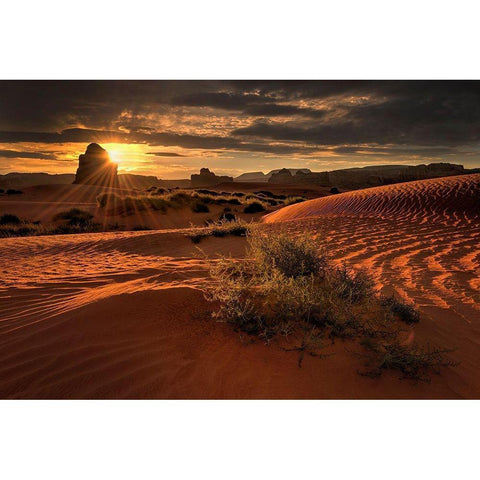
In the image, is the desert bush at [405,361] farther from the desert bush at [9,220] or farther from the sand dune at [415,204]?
the desert bush at [9,220]

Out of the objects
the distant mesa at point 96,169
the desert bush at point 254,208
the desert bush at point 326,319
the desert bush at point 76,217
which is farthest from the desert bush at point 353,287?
the distant mesa at point 96,169

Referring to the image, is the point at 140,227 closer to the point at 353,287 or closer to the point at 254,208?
the point at 254,208

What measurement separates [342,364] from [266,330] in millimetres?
599

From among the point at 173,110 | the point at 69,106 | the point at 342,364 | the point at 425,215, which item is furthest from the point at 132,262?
the point at 425,215

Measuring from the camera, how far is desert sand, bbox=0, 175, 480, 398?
224cm

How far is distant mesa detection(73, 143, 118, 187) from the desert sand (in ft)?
128

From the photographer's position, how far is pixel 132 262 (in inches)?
229

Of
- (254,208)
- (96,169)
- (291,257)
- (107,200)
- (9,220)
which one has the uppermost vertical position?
(291,257)

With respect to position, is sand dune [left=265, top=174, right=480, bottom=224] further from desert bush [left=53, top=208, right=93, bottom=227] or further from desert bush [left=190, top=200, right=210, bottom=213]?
desert bush [left=53, top=208, right=93, bottom=227]

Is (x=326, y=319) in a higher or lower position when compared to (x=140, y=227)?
higher

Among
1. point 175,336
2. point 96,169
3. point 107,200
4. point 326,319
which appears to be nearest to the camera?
point 175,336

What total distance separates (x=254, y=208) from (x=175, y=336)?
16.8 m

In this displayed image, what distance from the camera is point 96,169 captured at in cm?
4403

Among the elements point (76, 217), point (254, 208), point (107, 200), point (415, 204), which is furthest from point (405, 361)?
point (107, 200)
